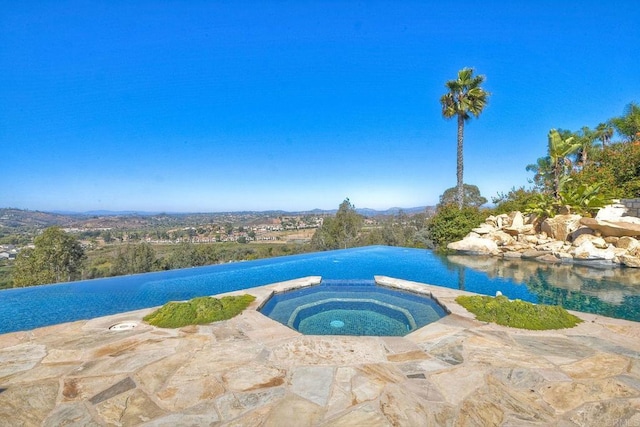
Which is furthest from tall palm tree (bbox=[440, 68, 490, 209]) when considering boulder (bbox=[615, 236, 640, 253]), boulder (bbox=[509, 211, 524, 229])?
boulder (bbox=[615, 236, 640, 253])

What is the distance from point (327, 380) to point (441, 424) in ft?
3.89

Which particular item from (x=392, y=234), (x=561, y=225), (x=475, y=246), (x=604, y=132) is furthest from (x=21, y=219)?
(x=604, y=132)

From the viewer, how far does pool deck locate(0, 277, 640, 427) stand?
2.57 m

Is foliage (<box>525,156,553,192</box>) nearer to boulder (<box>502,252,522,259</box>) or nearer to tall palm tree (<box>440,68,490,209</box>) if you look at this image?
tall palm tree (<box>440,68,490,209</box>)

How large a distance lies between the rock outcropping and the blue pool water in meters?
1.26

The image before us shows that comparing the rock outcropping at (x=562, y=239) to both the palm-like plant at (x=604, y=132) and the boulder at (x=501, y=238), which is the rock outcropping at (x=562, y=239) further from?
the palm-like plant at (x=604, y=132)

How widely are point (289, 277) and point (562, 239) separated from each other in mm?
11164

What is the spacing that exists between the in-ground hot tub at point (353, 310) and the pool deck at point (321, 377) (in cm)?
105

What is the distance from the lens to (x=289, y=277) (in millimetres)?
10133

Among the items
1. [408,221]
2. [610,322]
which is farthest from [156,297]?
[408,221]

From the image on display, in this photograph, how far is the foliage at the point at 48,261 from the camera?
1525 cm

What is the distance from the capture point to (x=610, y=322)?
183 inches

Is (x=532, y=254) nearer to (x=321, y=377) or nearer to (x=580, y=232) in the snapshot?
(x=580, y=232)

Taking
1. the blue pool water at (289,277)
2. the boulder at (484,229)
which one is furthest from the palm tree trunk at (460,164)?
the blue pool water at (289,277)
